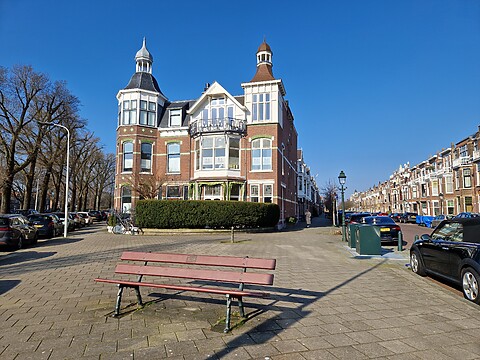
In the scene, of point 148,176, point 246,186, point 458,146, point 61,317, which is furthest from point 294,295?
point 458,146

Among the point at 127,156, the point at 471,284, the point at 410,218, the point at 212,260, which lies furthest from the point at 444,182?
the point at 212,260

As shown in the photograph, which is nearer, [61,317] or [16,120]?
[61,317]

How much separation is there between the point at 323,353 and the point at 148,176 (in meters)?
28.6

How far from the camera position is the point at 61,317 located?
4.98 metres

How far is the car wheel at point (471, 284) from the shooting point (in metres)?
5.79

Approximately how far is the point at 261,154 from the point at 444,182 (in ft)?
123

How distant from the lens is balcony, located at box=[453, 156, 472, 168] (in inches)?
1716

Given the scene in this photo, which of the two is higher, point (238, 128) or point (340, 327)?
point (238, 128)

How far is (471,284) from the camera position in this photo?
19.7ft

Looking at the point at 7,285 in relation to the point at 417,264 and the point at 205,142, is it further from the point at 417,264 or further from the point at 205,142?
the point at 205,142

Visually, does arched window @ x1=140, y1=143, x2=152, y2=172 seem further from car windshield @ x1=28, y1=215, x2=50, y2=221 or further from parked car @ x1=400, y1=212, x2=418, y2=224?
parked car @ x1=400, y1=212, x2=418, y2=224

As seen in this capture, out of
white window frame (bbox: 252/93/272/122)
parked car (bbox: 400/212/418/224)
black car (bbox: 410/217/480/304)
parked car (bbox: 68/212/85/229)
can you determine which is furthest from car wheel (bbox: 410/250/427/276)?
parked car (bbox: 400/212/418/224)

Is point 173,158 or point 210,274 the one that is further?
point 173,158

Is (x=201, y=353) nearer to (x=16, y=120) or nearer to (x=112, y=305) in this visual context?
(x=112, y=305)
